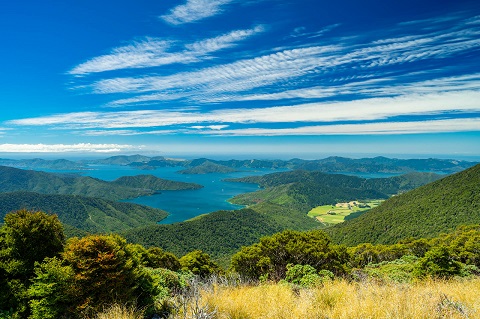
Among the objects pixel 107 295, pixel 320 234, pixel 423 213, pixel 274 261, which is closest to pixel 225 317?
pixel 107 295

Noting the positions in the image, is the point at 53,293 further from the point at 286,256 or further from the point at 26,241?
the point at 286,256

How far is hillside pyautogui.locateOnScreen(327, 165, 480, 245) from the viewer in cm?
8219

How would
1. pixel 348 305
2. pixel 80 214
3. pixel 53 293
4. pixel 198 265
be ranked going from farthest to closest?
pixel 80 214
pixel 198 265
pixel 53 293
pixel 348 305

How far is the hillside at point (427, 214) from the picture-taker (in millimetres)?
82188

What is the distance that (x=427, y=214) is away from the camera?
9269cm

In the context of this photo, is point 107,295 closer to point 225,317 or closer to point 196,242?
point 225,317

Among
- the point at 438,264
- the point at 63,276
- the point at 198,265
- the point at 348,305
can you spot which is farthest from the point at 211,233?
the point at 348,305

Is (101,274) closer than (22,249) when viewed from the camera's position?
Yes

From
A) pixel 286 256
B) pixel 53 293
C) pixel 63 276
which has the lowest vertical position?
pixel 286 256

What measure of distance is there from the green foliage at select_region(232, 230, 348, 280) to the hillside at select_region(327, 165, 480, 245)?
238ft

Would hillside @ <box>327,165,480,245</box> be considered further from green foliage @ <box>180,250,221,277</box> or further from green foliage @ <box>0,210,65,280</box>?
green foliage @ <box>0,210,65,280</box>

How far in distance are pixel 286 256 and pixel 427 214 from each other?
94347mm

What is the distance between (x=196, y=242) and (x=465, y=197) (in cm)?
10842

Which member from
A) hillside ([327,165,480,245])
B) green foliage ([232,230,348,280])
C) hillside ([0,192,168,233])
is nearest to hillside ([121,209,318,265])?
hillside ([327,165,480,245])
